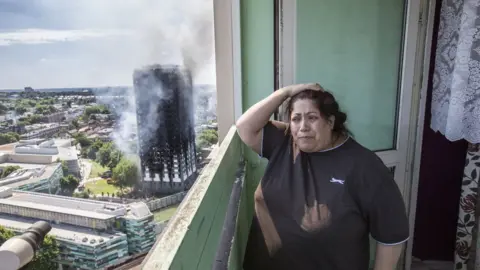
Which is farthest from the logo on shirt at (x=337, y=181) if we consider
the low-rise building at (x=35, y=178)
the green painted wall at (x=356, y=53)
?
the low-rise building at (x=35, y=178)

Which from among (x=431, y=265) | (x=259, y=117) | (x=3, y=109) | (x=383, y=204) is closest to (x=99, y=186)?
(x=3, y=109)

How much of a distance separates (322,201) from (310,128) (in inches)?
11.3

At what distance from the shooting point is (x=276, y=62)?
6.32ft

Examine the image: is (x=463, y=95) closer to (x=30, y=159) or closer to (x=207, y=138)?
(x=207, y=138)

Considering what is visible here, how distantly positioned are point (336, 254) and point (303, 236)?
5.7 inches

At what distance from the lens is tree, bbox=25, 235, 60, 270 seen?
1151 millimetres

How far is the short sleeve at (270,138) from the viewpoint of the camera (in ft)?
5.14

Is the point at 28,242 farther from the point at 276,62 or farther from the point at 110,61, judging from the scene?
the point at 276,62

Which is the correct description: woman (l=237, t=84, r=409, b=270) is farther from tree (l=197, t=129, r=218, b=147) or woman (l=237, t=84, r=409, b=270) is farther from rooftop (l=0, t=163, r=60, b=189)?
rooftop (l=0, t=163, r=60, b=189)

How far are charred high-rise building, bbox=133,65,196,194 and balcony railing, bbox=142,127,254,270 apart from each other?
230mm

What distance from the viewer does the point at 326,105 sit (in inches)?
57.2

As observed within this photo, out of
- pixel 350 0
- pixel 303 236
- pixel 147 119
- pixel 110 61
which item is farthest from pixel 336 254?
pixel 350 0

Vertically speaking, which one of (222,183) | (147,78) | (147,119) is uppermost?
(147,78)

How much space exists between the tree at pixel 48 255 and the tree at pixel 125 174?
0.29 m
